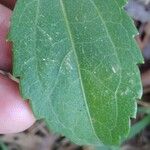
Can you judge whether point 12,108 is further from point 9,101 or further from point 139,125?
Result: point 139,125

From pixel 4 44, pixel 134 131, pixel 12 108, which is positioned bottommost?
pixel 134 131

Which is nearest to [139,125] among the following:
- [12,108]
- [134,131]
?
[134,131]

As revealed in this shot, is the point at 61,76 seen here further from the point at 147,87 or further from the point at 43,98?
the point at 147,87

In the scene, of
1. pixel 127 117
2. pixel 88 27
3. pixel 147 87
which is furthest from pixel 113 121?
pixel 147 87

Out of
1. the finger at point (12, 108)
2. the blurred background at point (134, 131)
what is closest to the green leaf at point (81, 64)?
the finger at point (12, 108)

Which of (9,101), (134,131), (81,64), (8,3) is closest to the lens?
(81,64)

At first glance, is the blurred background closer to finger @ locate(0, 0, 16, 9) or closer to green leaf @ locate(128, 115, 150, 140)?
green leaf @ locate(128, 115, 150, 140)

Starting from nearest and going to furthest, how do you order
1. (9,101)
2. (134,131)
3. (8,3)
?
(9,101)
(8,3)
(134,131)

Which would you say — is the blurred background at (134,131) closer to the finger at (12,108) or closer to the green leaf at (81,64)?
the finger at (12,108)
